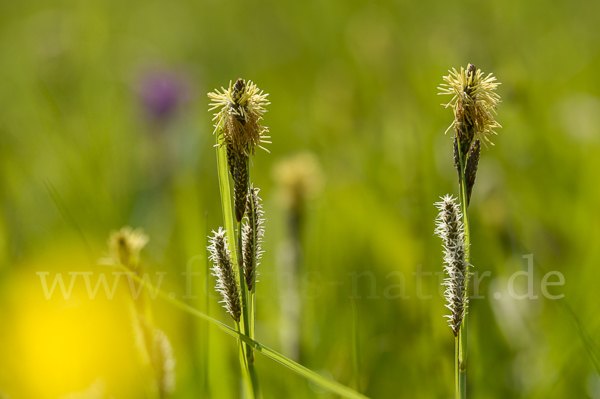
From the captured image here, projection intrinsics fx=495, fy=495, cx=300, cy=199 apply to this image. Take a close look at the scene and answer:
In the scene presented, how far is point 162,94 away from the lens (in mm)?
3479

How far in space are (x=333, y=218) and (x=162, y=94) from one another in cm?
202

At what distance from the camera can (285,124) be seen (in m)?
3.33

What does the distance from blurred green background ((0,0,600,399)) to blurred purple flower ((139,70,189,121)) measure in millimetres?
12

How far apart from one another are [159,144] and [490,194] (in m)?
2.20

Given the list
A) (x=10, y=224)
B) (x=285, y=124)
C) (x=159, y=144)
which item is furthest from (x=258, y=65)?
(x=10, y=224)

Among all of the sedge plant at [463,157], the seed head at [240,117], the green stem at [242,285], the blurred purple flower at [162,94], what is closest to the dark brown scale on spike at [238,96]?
the seed head at [240,117]

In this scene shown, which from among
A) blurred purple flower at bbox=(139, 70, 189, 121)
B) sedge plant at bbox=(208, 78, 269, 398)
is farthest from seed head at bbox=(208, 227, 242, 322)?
blurred purple flower at bbox=(139, 70, 189, 121)

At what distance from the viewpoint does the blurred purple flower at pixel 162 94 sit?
11.1ft

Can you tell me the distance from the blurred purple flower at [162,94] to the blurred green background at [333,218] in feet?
0.04

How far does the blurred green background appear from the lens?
47.7 inches

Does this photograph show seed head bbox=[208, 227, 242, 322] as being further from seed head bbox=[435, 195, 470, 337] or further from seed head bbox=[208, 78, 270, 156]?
seed head bbox=[435, 195, 470, 337]

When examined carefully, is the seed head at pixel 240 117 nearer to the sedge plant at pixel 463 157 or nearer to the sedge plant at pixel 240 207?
the sedge plant at pixel 240 207

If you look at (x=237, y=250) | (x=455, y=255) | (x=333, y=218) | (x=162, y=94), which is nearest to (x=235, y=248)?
(x=237, y=250)

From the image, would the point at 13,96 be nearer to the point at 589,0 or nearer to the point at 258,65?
the point at 258,65
